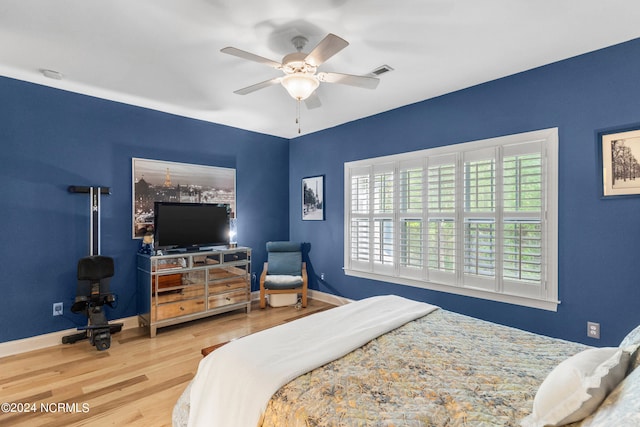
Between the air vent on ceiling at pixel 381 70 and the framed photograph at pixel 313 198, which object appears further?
the framed photograph at pixel 313 198

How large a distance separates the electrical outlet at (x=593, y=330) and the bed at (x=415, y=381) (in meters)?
1.19

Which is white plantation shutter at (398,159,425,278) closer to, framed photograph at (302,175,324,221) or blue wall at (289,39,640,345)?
blue wall at (289,39,640,345)

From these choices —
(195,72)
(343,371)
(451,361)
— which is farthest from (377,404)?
(195,72)

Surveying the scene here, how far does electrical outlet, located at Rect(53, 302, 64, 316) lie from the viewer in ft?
10.9

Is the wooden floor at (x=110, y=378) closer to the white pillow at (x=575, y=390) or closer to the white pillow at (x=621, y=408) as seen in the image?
the white pillow at (x=575, y=390)

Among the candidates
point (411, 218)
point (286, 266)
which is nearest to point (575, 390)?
point (411, 218)

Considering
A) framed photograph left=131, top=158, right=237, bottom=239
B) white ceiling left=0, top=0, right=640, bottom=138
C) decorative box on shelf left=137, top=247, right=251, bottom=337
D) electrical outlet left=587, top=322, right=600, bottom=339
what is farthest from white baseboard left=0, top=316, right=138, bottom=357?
electrical outlet left=587, top=322, right=600, bottom=339

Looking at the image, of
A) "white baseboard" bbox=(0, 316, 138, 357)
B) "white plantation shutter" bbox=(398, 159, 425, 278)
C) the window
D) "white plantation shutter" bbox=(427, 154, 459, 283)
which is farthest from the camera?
"white plantation shutter" bbox=(398, 159, 425, 278)

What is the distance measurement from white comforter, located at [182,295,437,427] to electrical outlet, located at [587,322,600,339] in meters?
1.78

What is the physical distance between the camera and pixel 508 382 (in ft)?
4.53

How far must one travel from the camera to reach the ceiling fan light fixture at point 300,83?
2322 millimetres

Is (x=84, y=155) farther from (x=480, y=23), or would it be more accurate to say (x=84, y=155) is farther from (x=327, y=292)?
(x=480, y=23)

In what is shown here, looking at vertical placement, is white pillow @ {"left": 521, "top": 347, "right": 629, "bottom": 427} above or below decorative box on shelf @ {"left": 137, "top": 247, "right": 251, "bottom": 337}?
above

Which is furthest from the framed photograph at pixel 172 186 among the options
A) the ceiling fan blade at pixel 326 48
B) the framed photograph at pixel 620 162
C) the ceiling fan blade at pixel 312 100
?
the framed photograph at pixel 620 162
